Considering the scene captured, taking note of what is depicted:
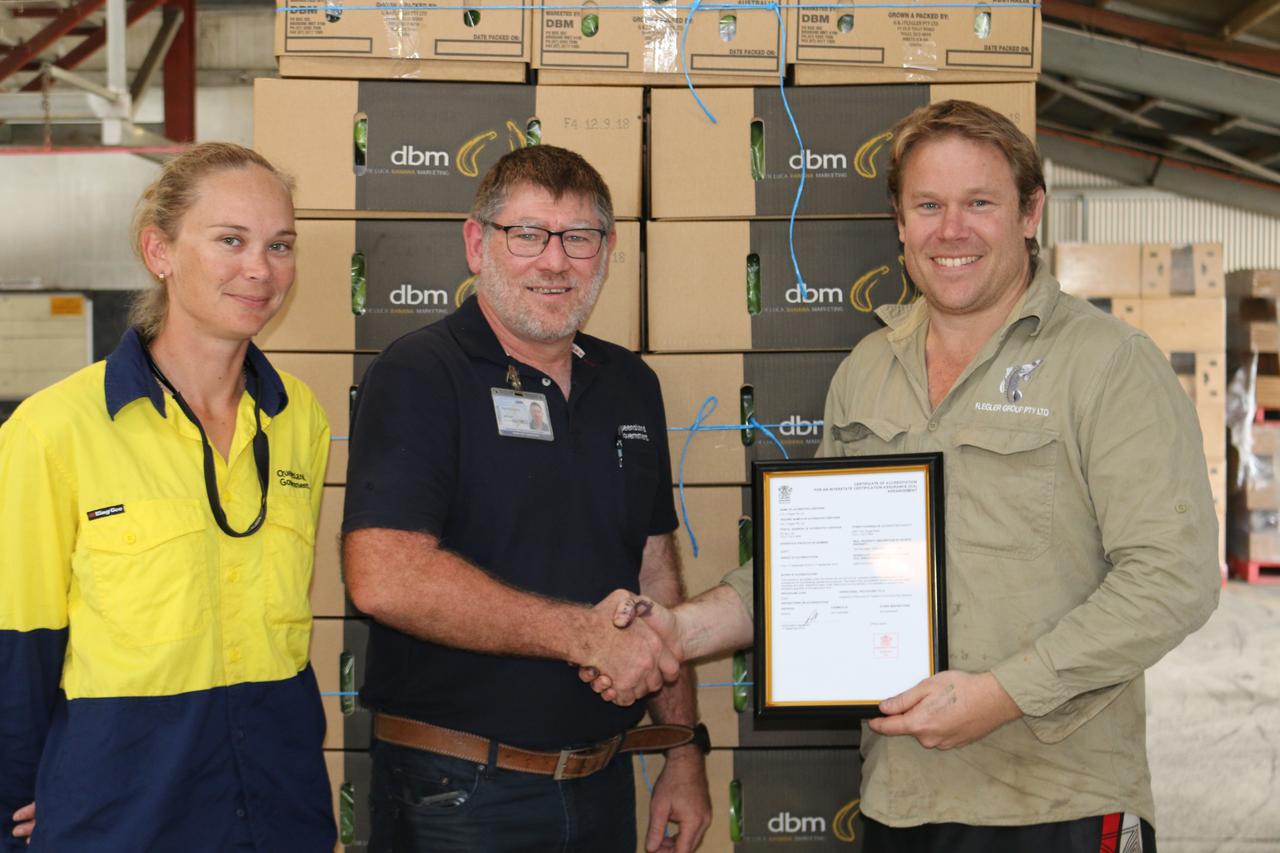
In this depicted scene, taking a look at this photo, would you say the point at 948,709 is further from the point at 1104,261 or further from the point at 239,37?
the point at 239,37

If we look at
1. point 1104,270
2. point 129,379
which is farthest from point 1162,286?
point 129,379

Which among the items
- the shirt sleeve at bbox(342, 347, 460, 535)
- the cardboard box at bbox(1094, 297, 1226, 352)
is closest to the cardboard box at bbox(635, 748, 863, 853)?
the shirt sleeve at bbox(342, 347, 460, 535)

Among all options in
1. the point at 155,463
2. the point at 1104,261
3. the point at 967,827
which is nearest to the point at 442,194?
the point at 155,463

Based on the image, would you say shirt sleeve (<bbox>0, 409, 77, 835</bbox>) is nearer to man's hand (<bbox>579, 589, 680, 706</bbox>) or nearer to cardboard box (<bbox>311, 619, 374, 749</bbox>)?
man's hand (<bbox>579, 589, 680, 706</bbox>)

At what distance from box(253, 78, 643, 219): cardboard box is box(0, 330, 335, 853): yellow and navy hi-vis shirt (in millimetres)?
917

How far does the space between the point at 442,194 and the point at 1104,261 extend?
24.5ft

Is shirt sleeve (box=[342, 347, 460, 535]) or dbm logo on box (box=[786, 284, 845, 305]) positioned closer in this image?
shirt sleeve (box=[342, 347, 460, 535])

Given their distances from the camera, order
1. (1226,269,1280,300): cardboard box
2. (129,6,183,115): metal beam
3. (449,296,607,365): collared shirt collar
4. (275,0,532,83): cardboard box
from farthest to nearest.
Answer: (1226,269,1280,300): cardboard box
(129,6,183,115): metal beam
(275,0,532,83): cardboard box
(449,296,607,365): collared shirt collar

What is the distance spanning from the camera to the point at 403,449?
6.36 feet

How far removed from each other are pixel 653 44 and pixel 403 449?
47.7 inches

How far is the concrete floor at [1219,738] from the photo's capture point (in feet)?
14.8

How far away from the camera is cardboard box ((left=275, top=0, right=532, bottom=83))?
2.58 meters

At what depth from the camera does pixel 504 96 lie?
2.62 metres

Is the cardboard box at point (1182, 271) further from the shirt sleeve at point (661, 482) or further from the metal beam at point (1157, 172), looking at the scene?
the shirt sleeve at point (661, 482)
